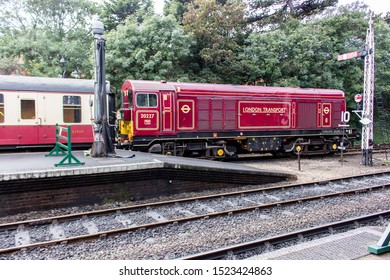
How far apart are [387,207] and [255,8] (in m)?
22.5

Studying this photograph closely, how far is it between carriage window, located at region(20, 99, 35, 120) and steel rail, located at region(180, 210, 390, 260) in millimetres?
9971

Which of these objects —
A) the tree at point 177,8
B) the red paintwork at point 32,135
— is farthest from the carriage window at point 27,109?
the tree at point 177,8

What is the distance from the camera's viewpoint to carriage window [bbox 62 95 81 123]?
521 inches

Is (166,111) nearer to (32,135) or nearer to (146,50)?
(32,135)

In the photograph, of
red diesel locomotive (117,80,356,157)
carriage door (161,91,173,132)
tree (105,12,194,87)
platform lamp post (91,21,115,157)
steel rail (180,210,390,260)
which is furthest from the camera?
tree (105,12,194,87)

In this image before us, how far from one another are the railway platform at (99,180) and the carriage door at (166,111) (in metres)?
3.83

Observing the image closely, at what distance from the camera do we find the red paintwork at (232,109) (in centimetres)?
1386

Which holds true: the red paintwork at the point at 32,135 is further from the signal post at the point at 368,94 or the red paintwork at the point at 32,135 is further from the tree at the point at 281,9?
the tree at the point at 281,9

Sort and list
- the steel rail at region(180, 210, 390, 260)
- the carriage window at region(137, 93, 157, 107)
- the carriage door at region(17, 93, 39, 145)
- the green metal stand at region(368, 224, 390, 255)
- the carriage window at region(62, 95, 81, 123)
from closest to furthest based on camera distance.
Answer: the green metal stand at region(368, 224, 390, 255) → the steel rail at region(180, 210, 390, 260) → the carriage door at region(17, 93, 39, 145) → the carriage window at region(62, 95, 81, 123) → the carriage window at region(137, 93, 157, 107)

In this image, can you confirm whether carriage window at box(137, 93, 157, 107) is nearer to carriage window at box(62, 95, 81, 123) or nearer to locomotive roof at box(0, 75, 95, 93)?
locomotive roof at box(0, 75, 95, 93)

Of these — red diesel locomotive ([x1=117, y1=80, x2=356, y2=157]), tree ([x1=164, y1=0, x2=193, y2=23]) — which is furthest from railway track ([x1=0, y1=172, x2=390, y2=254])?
tree ([x1=164, y1=0, x2=193, y2=23])

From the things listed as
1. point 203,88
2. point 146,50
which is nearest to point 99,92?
point 203,88

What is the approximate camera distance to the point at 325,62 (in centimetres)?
2347

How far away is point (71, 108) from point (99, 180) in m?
6.03
